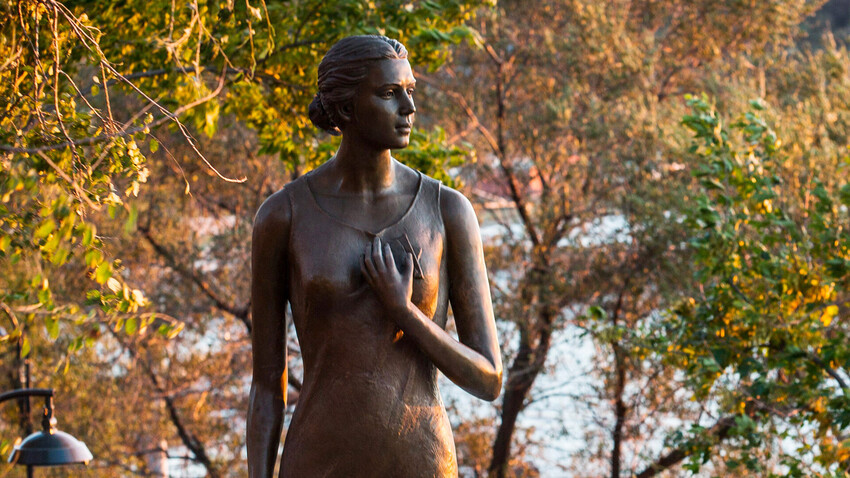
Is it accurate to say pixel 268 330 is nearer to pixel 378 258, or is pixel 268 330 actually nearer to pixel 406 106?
pixel 378 258

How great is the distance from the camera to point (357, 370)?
10.9 ft

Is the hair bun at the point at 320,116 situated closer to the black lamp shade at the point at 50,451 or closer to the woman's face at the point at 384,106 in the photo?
the woman's face at the point at 384,106

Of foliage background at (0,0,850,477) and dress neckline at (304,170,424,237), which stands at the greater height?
foliage background at (0,0,850,477)

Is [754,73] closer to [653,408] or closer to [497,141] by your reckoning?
[497,141]

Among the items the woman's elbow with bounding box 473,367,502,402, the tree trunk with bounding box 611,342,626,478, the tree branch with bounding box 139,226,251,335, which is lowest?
the woman's elbow with bounding box 473,367,502,402

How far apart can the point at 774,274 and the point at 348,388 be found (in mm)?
5153

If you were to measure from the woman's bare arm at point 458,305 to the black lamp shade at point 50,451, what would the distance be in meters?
4.94

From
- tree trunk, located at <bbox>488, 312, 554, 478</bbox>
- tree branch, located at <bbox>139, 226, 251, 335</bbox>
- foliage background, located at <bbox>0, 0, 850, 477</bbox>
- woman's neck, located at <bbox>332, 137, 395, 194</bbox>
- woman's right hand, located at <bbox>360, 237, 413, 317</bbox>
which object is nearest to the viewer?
woman's right hand, located at <bbox>360, 237, 413, 317</bbox>

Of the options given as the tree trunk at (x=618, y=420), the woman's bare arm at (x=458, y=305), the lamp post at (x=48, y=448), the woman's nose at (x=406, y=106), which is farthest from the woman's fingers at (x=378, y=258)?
the tree trunk at (x=618, y=420)

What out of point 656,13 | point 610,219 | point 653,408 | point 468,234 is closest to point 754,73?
point 656,13

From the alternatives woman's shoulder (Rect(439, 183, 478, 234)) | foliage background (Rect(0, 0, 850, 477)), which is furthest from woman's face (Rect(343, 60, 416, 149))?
foliage background (Rect(0, 0, 850, 477))

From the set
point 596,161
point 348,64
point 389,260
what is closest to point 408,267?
point 389,260

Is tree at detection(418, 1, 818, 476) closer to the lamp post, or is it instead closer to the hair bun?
the lamp post

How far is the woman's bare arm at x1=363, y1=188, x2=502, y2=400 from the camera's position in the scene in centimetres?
320
